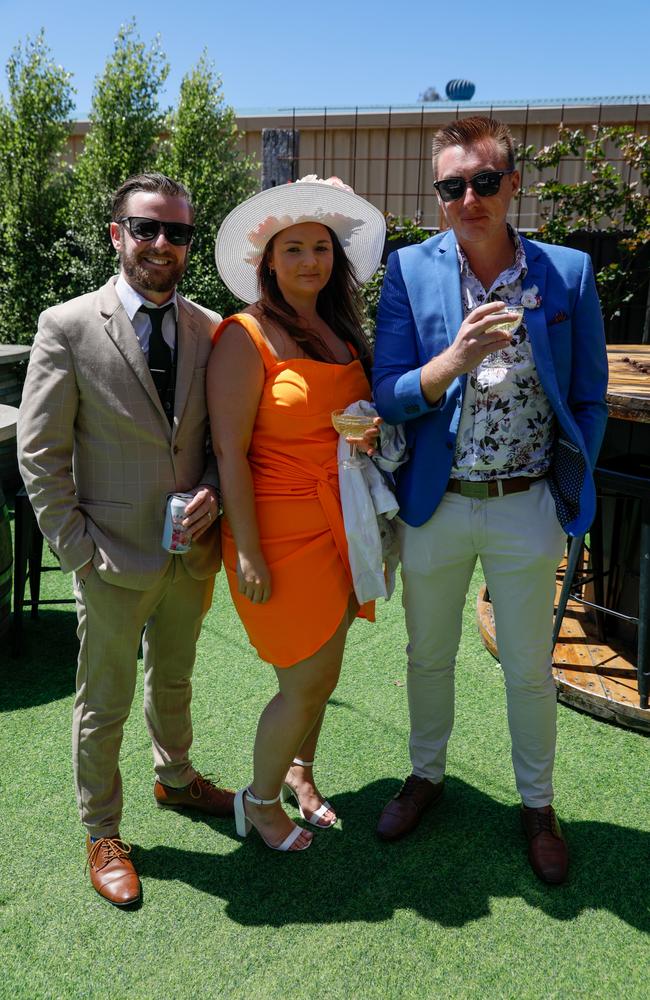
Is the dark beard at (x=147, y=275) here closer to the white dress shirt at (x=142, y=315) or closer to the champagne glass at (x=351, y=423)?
the white dress shirt at (x=142, y=315)

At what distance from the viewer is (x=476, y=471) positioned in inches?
91.7

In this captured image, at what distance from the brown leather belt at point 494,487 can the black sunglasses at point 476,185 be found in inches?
29.7

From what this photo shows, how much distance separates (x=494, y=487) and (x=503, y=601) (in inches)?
13.8

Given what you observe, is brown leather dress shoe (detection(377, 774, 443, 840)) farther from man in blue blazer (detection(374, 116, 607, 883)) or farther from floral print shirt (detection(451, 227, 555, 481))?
floral print shirt (detection(451, 227, 555, 481))

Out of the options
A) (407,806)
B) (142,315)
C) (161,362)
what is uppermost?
(142,315)

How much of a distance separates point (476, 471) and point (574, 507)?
0.29m

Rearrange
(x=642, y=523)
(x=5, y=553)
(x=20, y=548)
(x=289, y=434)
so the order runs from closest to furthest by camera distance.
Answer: (x=289, y=434)
(x=642, y=523)
(x=5, y=553)
(x=20, y=548)

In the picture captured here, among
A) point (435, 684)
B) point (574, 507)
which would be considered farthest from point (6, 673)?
point (574, 507)

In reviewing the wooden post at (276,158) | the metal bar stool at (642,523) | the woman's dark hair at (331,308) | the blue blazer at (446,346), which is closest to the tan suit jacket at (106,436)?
the woman's dark hair at (331,308)

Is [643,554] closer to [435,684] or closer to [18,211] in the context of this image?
[435,684]

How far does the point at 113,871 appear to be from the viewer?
234 cm

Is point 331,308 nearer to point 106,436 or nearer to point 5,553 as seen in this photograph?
point 106,436

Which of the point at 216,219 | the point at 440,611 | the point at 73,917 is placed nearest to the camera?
the point at 73,917

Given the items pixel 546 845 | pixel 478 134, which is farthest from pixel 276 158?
pixel 546 845
